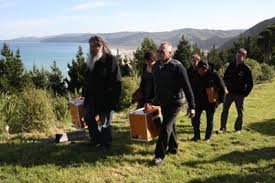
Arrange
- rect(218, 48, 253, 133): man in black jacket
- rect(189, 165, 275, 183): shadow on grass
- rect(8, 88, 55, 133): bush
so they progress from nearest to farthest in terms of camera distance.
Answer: rect(189, 165, 275, 183): shadow on grass < rect(218, 48, 253, 133): man in black jacket < rect(8, 88, 55, 133): bush

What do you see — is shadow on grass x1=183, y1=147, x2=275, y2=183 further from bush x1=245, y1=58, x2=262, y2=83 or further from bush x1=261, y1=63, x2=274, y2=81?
bush x1=261, y1=63, x2=274, y2=81

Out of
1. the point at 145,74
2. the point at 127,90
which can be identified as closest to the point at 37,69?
the point at 127,90

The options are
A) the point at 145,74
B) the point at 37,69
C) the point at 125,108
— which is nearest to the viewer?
the point at 145,74

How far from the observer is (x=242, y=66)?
28.0ft

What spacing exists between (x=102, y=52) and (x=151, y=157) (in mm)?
1972

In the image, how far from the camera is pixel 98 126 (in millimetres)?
6844

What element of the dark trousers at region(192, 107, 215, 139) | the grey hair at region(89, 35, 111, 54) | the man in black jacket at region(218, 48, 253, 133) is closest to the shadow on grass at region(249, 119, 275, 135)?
the man in black jacket at region(218, 48, 253, 133)

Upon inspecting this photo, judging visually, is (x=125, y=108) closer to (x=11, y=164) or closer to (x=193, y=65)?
(x=193, y=65)

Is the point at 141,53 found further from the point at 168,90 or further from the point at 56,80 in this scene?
the point at 168,90

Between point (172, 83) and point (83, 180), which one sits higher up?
point (172, 83)

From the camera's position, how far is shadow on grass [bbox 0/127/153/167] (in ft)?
20.5

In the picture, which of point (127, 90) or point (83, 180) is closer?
point (83, 180)

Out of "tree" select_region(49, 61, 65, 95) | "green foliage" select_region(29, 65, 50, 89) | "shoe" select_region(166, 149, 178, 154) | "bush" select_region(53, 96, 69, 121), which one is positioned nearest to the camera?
"shoe" select_region(166, 149, 178, 154)

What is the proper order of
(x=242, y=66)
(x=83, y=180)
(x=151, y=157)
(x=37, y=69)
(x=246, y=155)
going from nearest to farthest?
(x=83, y=180) < (x=151, y=157) < (x=246, y=155) < (x=242, y=66) < (x=37, y=69)
